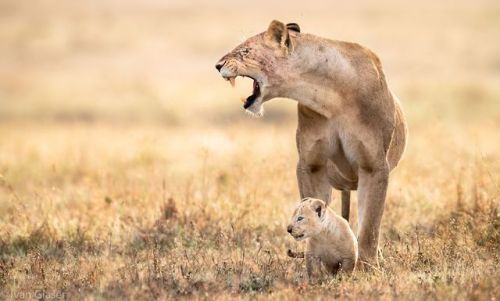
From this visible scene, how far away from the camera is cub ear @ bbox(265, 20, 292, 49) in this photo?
860 cm

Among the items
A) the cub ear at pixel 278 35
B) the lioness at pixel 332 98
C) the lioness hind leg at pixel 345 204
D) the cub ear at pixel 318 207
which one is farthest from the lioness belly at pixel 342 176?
the cub ear at pixel 278 35

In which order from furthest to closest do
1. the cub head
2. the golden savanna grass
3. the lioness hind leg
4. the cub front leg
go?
the lioness hind leg → the golden savanna grass → the cub front leg → the cub head

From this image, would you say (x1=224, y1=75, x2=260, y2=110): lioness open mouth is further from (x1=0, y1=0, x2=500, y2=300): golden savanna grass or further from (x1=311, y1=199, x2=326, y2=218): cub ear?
(x1=0, y1=0, x2=500, y2=300): golden savanna grass

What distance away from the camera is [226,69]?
8562mm

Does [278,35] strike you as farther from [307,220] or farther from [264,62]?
[307,220]

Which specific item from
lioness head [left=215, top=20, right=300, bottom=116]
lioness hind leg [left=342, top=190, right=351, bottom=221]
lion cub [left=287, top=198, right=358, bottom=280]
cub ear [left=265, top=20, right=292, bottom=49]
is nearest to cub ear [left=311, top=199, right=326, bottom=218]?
lion cub [left=287, top=198, right=358, bottom=280]

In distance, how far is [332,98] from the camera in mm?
8703

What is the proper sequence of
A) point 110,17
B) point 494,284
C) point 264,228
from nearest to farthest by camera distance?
1. point 494,284
2. point 264,228
3. point 110,17

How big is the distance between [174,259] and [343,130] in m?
2.13

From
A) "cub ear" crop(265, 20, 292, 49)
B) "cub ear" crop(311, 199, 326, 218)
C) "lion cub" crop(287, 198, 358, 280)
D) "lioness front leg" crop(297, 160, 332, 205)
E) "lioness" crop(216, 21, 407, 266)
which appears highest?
"cub ear" crop(265, 20, 292, 49)

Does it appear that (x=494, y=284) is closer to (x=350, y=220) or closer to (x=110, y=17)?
(x=350, y=220)

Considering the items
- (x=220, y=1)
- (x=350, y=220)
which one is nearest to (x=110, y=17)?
(x=220, y=1)

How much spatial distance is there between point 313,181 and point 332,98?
0.83 m

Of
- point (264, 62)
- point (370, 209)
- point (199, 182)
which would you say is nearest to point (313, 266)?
point (370, 209)
